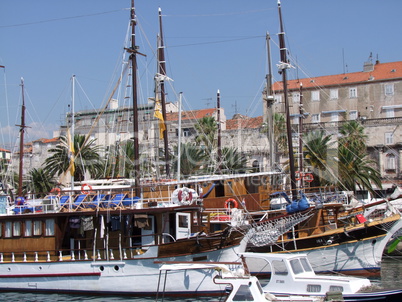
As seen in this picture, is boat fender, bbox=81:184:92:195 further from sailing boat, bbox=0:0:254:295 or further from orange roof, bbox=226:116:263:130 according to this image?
orange roof, bbox=226:116:263:130

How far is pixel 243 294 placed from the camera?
52.5 ft

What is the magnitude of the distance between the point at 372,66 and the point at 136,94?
46625mm

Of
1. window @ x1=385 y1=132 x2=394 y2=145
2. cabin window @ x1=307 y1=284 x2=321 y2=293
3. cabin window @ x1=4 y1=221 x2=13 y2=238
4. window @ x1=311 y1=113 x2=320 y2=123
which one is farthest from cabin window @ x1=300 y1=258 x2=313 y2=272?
window @ x1=311 y1=113 x2=320 y2=123

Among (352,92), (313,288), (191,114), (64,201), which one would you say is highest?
(352,92)

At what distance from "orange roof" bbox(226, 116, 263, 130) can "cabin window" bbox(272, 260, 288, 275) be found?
44.1 m

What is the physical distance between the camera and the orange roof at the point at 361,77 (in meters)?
62.6

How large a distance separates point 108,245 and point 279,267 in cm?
864

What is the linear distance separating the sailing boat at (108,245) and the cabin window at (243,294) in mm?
4155

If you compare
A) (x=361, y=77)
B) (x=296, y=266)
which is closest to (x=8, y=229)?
(x=296, y=266)

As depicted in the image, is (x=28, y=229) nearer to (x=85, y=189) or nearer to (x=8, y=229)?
(x=8, y=229)

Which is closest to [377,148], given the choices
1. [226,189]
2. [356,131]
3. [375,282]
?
[356,131]

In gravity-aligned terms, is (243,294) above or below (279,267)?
below

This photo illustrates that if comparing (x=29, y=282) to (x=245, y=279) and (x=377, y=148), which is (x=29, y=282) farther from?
(x=377, y=148)

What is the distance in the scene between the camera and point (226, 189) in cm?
3006
